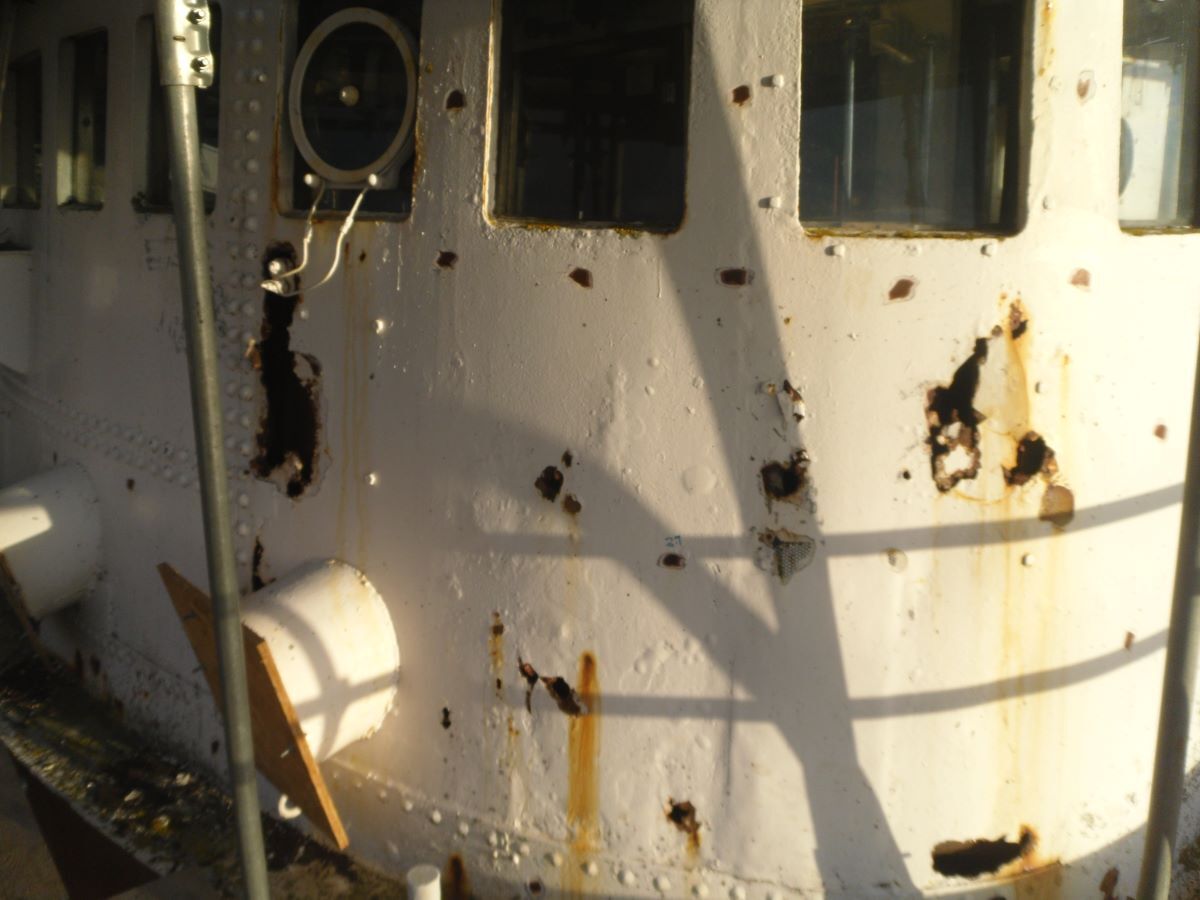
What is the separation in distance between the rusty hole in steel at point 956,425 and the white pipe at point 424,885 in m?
1.67

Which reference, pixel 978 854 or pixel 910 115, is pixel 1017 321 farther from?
pixel 978 854

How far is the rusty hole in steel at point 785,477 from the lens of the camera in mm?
2818

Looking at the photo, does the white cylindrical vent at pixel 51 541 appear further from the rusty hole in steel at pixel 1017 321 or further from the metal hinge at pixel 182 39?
the rusty hole in steel at pixel 1017 321

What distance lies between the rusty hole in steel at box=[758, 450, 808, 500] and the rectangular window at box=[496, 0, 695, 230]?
2.23 ft

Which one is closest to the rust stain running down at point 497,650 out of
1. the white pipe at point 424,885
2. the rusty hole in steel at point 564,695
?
the rusty hole in steel at point 564,695

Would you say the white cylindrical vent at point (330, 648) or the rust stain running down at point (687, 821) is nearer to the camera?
the rust stain running down at point (687, 821)

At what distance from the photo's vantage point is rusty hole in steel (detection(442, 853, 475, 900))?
3.25 meters

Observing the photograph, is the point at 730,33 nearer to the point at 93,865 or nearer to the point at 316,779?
the point at 316,779

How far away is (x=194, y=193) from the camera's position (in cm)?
236

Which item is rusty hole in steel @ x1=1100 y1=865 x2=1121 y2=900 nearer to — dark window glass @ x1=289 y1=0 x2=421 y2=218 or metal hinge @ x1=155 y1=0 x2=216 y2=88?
dark window glass @ x1=289 y1=0 x2=421 y2=218

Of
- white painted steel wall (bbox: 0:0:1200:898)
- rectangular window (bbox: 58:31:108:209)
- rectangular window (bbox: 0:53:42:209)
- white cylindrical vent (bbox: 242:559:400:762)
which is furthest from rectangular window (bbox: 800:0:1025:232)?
rectangular window (bbox: 0:53:42:209)

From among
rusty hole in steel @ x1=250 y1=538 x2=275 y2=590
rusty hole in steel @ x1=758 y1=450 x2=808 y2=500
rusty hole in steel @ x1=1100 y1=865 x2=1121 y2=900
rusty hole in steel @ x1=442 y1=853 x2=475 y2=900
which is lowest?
rusty hole in steel @ x1=442 y1=853 x2=475 y2=900

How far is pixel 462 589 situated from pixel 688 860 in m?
0.97

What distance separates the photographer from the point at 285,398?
3.44 metres
